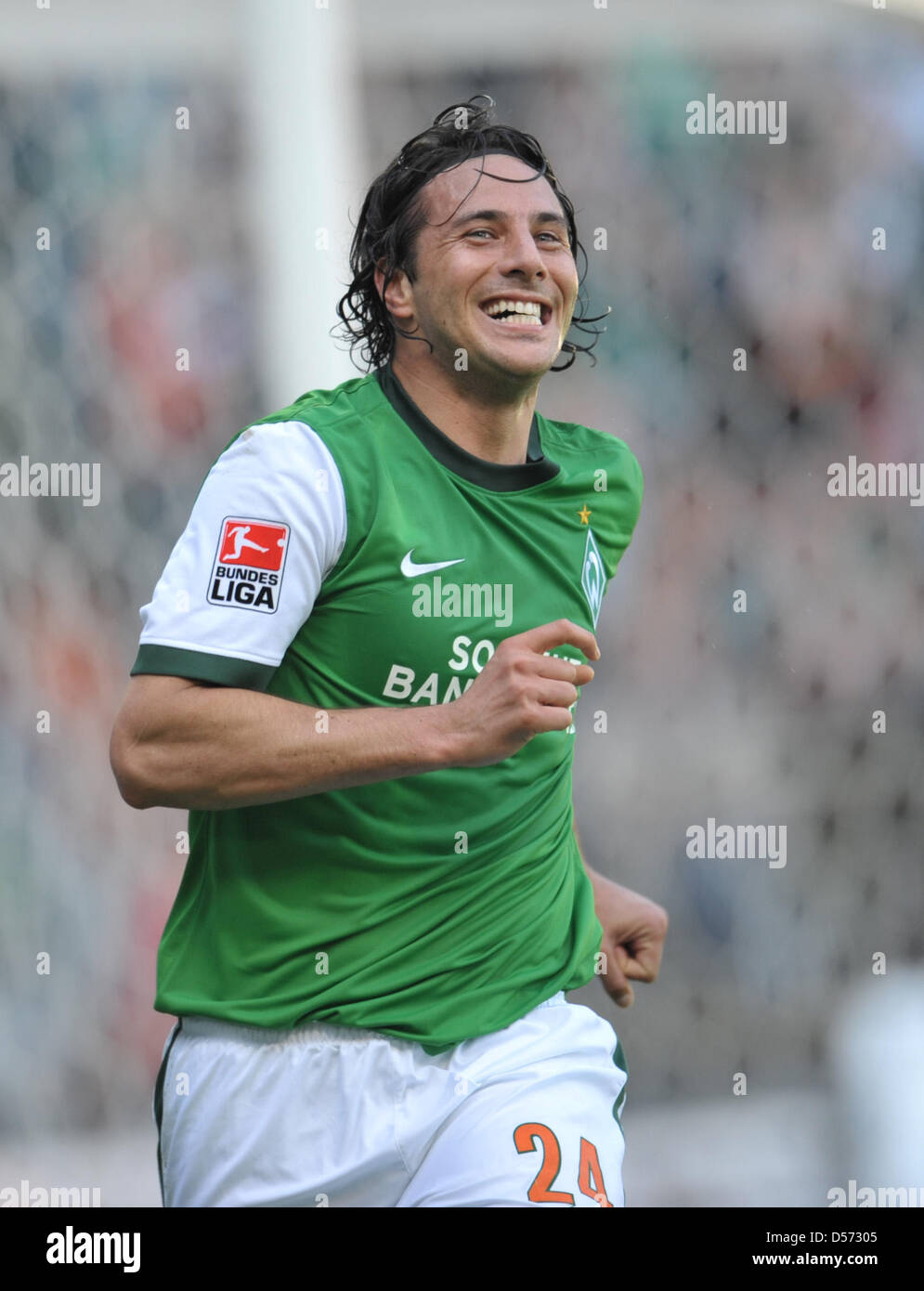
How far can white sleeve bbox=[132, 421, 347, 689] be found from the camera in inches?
56.2

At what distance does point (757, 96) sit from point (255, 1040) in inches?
103

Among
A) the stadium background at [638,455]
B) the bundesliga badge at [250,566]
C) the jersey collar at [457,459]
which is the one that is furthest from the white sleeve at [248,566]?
the stadium background at [638,455]

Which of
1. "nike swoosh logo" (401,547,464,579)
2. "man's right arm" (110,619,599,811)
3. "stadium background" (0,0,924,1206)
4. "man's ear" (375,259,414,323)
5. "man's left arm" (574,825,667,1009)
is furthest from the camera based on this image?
"stadium background" (0,0,924,1206)

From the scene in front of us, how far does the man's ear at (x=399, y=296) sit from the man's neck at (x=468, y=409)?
86mm

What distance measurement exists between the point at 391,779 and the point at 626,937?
0.54 m

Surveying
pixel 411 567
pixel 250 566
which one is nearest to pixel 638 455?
pixel 411 567

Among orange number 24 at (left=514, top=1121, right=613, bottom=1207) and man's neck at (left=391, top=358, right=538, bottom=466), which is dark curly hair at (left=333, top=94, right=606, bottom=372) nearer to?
man's neck at (left=391, top=358, right=538, bottom=466)

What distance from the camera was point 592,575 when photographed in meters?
1.75

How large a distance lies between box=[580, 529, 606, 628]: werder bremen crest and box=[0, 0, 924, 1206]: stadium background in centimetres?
89

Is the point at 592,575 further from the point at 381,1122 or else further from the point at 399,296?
the point at 381,1122

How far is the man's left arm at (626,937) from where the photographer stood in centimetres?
188

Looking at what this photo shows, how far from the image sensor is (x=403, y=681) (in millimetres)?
1531

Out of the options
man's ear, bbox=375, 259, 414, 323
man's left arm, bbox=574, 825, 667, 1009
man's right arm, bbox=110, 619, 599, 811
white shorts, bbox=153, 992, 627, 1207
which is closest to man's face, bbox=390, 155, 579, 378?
man's ear, bbox=375, 259, 414, 323
